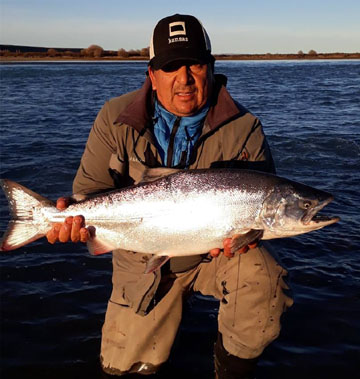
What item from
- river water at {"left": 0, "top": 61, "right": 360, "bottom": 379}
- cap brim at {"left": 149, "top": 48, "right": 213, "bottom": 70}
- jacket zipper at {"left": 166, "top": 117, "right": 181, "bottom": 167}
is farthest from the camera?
river water at {"left": 0, "top": 61, "right": 360, "bottom": 379}

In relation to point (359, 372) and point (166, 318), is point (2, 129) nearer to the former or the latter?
point (166, 318)

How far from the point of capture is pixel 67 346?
421cm

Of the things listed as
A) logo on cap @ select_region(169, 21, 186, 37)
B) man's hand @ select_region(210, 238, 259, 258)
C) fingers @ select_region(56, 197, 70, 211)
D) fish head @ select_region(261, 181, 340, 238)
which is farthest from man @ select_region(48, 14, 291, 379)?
fish head @ select_region(261, 181, 340, 238)

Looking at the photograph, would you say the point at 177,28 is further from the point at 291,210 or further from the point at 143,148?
the point at 291,210

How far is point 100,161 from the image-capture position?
12.6 feet

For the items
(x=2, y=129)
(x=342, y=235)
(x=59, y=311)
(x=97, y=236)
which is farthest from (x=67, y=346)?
(x=2, y=129)

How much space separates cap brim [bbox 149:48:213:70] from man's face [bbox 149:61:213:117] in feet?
0.16

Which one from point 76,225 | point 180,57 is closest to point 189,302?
point 76,225

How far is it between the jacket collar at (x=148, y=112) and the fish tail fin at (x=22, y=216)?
2.93 feet

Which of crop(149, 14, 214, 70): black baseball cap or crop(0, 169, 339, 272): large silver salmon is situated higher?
crop(149, 14, 214, 70): black baseball cap

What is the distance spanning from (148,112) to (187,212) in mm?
966

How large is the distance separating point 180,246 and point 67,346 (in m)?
1.60

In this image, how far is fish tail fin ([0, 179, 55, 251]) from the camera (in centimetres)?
352

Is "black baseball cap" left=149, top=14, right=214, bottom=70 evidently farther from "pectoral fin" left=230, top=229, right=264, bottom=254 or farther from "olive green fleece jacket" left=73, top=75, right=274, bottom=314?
"pectoral fin" left=230, top=229, right=264, bottom=254
